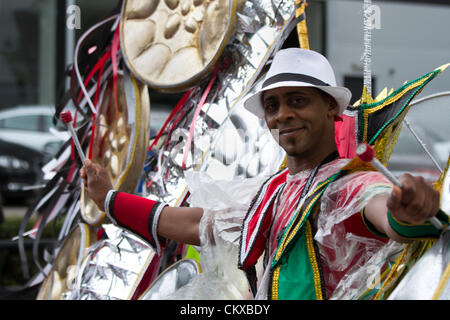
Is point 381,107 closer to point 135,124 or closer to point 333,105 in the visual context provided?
point 333,105

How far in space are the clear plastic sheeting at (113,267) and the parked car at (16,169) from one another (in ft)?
9.93

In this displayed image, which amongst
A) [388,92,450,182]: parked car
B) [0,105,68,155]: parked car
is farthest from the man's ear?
[0,105,68,155]: parked car

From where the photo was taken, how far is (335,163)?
1207 mm

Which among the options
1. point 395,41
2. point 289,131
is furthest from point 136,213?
point 395,41

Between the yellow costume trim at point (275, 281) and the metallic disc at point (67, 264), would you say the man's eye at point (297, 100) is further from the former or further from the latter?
the metallic disc at point (67, 264)

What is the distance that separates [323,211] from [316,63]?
0.32 m

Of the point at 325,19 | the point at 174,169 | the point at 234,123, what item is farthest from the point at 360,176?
the point at 325,19

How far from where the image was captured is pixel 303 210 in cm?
115

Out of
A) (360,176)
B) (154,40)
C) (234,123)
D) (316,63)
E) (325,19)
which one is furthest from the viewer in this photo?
(325,19)

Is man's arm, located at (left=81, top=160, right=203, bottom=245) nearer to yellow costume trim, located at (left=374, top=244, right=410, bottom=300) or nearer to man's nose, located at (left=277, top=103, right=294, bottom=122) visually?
man's nose, located at (left=277, top=103, right=294, bottom=122)

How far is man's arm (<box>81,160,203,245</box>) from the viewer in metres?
1.40

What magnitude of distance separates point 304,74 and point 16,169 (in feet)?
13.3

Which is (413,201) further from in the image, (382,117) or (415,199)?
(382,117)

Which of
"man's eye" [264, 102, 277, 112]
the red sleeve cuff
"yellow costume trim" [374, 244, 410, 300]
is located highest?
"man's eye" [264, 102, 277, 112]
